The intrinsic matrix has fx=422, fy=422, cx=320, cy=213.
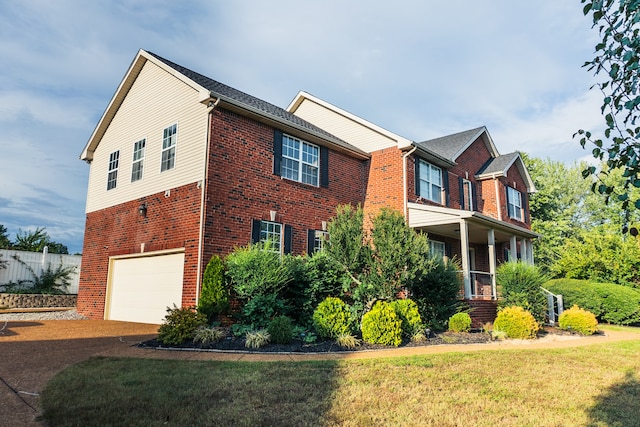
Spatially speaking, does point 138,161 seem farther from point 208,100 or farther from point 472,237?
point 472,237

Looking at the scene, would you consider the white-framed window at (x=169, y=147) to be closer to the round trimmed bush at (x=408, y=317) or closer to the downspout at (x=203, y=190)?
the downspout at (x=203, y=190)

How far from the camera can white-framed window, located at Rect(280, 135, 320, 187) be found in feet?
43.3

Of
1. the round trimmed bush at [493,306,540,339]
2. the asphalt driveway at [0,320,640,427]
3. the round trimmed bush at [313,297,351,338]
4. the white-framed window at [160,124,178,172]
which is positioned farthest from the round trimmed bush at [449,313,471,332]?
the white-framed window at [160,124,178,172]

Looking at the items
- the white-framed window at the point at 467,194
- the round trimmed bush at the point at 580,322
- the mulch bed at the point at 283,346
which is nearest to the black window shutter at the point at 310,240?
the mulch bed at the point at 283,346

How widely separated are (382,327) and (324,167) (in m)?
6.70

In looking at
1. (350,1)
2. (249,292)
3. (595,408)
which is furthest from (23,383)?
(350,1)

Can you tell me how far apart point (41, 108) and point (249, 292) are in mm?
14816

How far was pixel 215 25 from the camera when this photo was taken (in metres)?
11.8

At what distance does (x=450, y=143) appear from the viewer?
1984cm

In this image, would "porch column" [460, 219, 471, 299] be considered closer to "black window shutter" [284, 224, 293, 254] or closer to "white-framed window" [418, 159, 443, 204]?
"white-framed window" [418, 159, 443, 204]

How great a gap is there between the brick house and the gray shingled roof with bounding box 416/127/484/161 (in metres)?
0.34

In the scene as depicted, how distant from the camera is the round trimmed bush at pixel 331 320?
9.14 meters

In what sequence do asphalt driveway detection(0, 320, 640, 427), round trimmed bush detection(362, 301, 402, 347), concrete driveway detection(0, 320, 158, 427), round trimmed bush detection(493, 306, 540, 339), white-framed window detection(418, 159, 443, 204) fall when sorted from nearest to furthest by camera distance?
1. concrete driveway detection(0, 320, 158, 427)
2. asphalt driveway detection(0, 320, 640, 427)
3. round trimmed bush detection(362, 301, 402, 347)
4. round trimmed bush detection(493, 306, 540, 339)
5. white-framed window detection(418, 159, 443, 204)

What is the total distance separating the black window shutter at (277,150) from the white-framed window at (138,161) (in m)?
4.49
